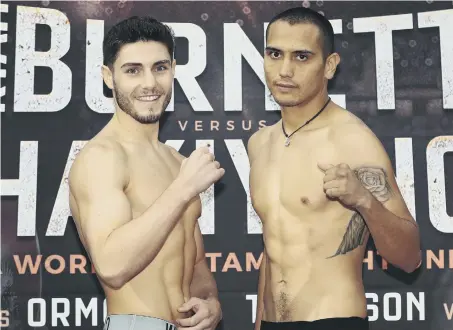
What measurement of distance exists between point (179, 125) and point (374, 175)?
1.37 metres

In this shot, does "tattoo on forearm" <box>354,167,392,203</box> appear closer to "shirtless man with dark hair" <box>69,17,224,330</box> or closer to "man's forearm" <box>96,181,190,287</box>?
"shirtless man with dark hair" <box>69,17,224,330</box>

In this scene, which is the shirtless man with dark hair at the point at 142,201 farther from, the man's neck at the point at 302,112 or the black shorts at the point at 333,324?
the man's neck at the point at 302,112

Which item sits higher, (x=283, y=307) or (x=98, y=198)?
(x=98, y=198)

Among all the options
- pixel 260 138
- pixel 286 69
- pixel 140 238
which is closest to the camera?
pixel 140 238

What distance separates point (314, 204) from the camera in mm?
2877

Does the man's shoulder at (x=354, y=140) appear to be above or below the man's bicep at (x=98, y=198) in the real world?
above

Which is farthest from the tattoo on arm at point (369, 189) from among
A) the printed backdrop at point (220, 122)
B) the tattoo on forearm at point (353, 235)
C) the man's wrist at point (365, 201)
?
the printed backdrop at point (220, 122)

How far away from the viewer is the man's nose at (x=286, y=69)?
2.93 m

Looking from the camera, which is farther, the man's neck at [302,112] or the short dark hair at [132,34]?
the man's neck at [302,112]

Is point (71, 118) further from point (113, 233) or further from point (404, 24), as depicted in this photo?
point (404, 24)

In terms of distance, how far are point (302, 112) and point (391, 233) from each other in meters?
0.63

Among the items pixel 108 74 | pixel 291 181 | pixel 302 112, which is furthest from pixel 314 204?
pixel 108 74

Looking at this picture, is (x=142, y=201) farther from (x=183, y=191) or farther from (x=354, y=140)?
(x=354, y=140)

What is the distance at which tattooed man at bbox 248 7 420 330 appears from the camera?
2.77 meters
